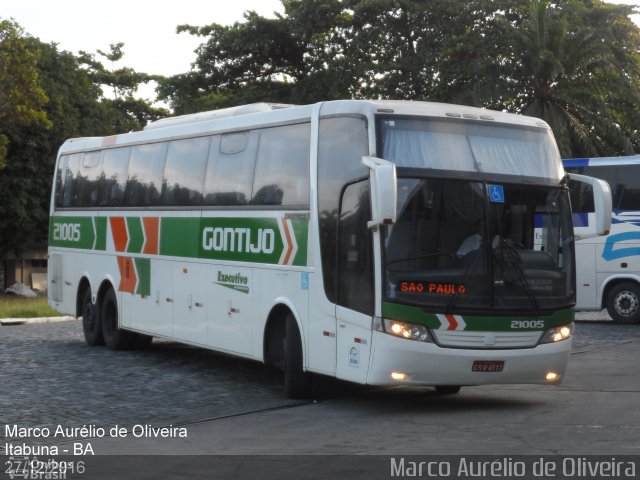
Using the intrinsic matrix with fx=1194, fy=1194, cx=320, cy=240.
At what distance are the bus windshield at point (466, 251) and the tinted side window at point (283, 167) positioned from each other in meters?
1.84

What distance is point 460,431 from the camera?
36.2 feet

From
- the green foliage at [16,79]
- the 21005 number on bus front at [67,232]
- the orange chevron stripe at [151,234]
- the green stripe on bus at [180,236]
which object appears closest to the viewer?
the green stripe on bus at [180,236]

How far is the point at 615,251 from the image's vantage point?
26656 millimetres

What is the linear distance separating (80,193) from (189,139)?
497cm

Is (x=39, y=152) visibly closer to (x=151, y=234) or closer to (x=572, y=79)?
(x=572, y=79)

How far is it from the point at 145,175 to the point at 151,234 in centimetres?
104

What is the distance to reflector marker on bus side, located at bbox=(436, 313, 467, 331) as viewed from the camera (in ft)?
40.0

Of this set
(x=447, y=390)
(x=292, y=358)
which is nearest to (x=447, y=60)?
(x=447, y=390)

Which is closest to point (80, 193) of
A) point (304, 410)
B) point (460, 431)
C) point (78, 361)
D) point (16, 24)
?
point (78, 361)

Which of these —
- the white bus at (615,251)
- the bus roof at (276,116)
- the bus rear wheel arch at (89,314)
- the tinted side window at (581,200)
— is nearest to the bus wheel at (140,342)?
the bus rear wheel arch at (89,314)

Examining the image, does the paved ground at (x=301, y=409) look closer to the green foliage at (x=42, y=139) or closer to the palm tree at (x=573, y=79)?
the palm tree at (x=573, y=79)

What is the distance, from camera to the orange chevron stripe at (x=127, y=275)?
750 inches

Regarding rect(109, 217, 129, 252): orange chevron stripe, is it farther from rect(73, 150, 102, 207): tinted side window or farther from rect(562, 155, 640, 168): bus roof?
rect(562, 155, 640, 168): bus roof
